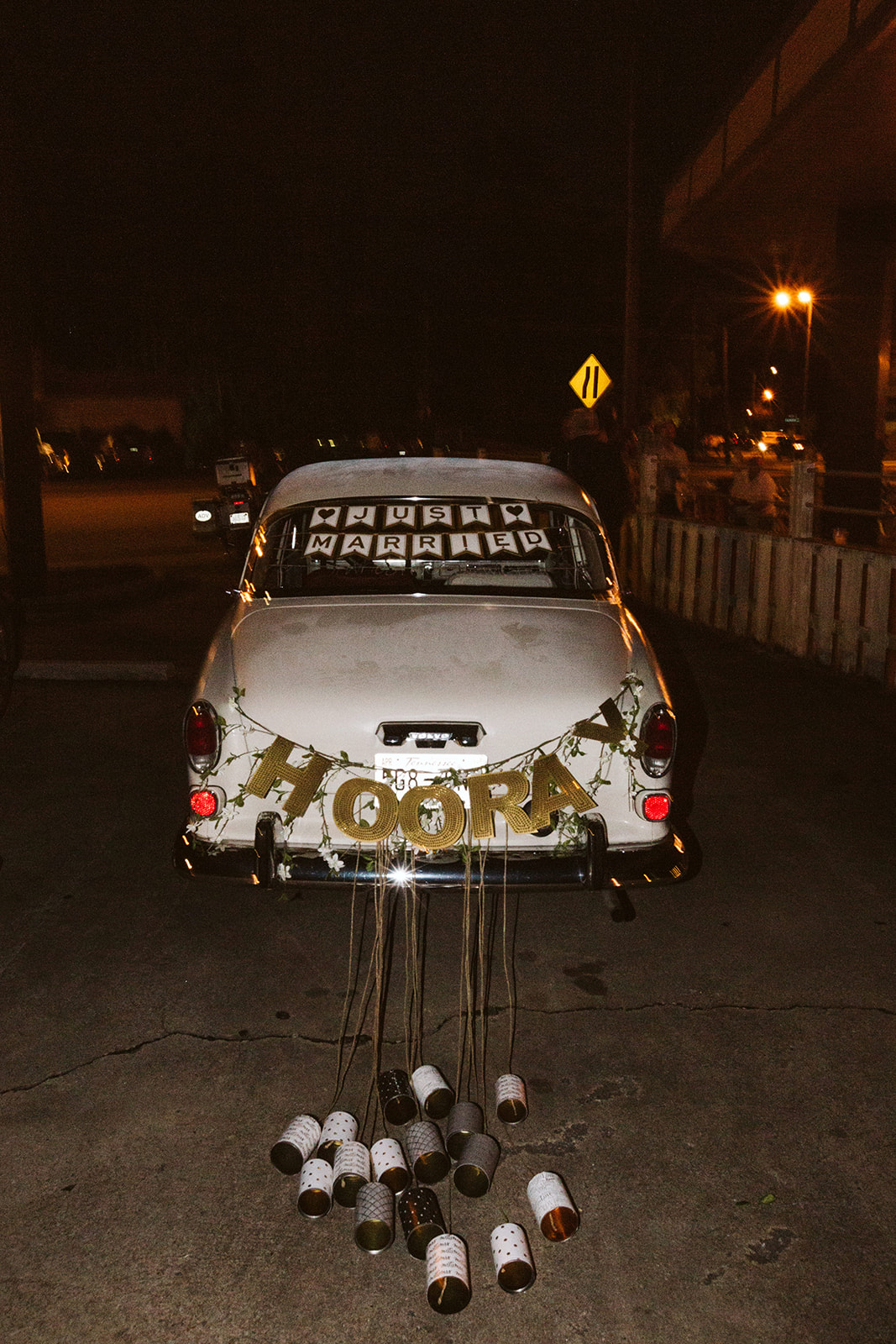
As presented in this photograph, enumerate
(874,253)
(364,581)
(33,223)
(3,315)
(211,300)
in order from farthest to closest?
(211,300)
(33,223)
(874,253)
(3,315)
(364,581)

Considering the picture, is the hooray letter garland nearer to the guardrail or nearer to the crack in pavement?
the crack in pavement

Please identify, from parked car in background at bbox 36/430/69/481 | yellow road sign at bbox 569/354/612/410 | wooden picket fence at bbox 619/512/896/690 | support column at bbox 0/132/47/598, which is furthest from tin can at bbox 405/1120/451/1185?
parked car in background at bbox 36/430/69/481

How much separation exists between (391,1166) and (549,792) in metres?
1.55

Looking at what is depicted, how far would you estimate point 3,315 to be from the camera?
41.5 ft

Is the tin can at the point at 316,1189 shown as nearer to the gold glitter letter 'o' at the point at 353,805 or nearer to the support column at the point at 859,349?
the gold glitter letter 'o' at the point at 353,805

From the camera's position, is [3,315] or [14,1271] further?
[3,315]

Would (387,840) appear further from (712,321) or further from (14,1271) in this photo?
(712,321)

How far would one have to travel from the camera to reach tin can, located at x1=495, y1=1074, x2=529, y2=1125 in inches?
140

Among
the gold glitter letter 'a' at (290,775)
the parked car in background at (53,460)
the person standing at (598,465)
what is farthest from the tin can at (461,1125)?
the parked car in background at (53,460)

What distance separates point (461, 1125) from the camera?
3.40m

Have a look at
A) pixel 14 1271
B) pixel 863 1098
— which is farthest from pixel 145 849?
pixel 863 1098

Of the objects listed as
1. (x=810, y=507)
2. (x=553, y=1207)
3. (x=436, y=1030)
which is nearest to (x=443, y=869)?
(x=436, y=1030)

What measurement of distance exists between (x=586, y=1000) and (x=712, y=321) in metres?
59.9

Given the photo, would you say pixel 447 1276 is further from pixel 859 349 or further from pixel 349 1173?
pixel 859 349
